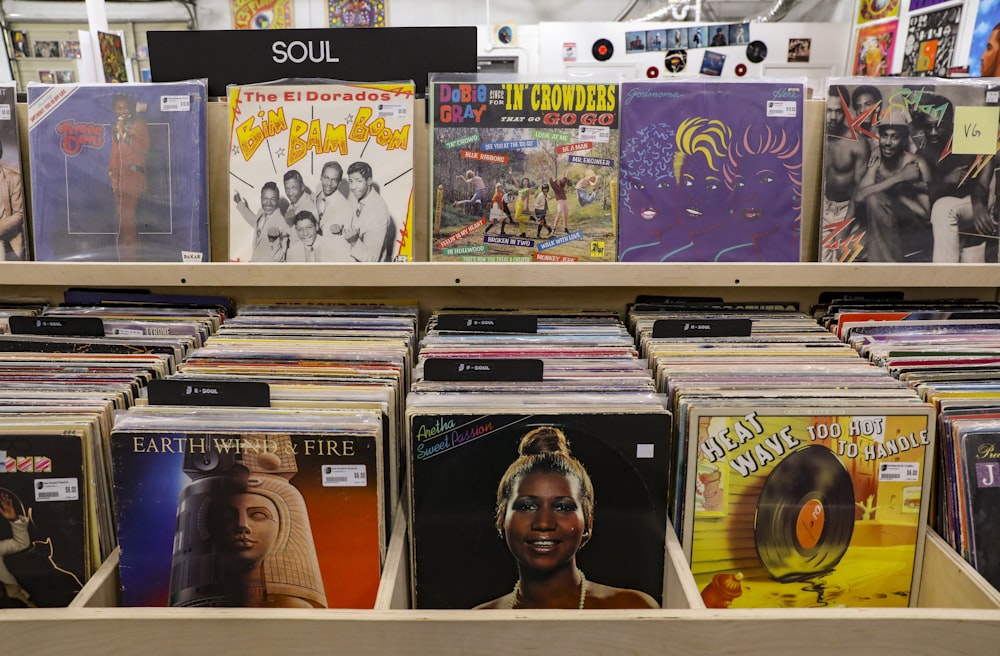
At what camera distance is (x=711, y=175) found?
1.48m

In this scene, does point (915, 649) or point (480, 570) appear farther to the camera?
point (480, 570)

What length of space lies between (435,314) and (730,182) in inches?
28.0

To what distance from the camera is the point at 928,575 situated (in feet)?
3.74

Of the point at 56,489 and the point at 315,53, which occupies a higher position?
the point at 315,53

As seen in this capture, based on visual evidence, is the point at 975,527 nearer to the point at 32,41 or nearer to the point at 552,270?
the point at 552,270

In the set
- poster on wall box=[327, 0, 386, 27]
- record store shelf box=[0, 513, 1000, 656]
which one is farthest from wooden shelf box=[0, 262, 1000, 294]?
poster on wall box=[327, 0, 386, 27]

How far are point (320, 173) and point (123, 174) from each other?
44 centimetres

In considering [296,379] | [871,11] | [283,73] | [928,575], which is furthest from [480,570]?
[871,11]

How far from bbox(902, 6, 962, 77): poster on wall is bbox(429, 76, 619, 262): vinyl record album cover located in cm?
273

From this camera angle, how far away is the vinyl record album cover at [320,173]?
1.47m

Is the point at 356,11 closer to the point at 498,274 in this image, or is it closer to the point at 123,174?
the point at 123,174

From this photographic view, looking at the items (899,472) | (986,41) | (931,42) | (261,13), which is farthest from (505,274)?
(261,13)

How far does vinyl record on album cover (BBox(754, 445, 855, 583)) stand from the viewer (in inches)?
43.7

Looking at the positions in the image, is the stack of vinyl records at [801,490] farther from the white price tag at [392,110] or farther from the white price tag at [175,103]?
the white price tag at [175,103]
